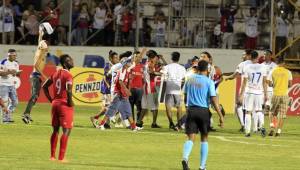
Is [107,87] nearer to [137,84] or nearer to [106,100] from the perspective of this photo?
[106,100]

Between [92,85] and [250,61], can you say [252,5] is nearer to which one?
[92,85]

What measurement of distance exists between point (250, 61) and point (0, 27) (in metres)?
18.3

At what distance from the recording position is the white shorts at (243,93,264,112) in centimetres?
2825

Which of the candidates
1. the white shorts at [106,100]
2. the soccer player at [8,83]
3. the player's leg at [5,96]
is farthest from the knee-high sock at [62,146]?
the white shorts at [106,100]

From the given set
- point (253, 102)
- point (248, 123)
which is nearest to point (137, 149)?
point (248, 123)

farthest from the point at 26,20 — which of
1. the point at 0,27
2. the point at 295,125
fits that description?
the point at 295,125

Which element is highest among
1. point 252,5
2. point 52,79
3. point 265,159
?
point 252,5

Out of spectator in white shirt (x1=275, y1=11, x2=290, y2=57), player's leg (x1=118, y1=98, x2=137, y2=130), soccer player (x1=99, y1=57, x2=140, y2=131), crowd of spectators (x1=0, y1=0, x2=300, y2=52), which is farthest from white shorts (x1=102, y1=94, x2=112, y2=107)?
spectator in white shirt (x1=275, y1=11, x2=290, y2=57)

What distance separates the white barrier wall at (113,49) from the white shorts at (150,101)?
11.6 m

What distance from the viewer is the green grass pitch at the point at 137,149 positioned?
20.0 m

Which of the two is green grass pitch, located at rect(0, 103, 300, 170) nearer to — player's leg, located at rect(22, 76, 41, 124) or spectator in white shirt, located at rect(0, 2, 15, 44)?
player's leg, located at rect(22, 76, 41, 124)

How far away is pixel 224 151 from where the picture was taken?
77.9 ft

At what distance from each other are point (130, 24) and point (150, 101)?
1356 centimetres

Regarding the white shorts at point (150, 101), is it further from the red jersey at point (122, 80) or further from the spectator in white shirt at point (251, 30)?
the spectator in white shirt at point (251, 30)
